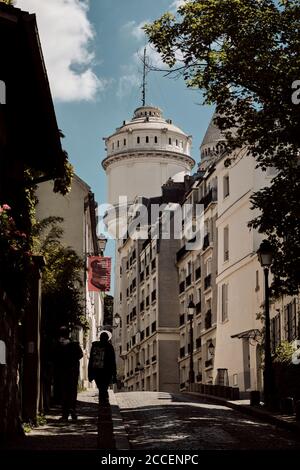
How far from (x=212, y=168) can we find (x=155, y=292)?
57.3 ft

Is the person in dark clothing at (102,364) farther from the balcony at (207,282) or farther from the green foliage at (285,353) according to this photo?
the balcony at (207,282)

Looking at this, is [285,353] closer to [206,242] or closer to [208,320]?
[208,320]

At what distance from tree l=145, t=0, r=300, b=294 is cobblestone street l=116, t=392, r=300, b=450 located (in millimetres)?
3736

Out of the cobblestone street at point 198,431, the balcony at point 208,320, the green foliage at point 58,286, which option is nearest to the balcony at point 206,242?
the balcony at point 208,320

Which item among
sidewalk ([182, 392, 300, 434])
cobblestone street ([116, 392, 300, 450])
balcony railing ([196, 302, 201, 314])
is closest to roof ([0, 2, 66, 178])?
cobblestone street ([116, 392, 300, 450])

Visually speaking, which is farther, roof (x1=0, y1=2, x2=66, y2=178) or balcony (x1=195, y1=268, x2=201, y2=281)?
balcony (x1=195, y1=268, x2=201, y2=281)

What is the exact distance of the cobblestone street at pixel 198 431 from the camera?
1356 cm

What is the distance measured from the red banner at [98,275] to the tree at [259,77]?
23278 mm

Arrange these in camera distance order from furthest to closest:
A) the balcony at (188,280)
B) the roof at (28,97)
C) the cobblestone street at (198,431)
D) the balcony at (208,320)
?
the balcony at (188,280) → the balcony at (208,320) → the cobblestone street at (198,431) → the roof at (28,97)

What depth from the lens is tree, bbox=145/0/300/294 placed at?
20.5 m

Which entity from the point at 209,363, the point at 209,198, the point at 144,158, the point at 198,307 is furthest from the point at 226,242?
the point at 144,158

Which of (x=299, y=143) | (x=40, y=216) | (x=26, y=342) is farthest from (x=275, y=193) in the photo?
(x=40, y=216)

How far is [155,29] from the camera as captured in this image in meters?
22.6

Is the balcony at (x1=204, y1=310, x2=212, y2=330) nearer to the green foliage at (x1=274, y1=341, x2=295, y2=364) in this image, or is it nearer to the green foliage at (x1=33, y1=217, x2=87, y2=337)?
the green foliage at (x1=274, y1=341, x2=295, y2=364)
